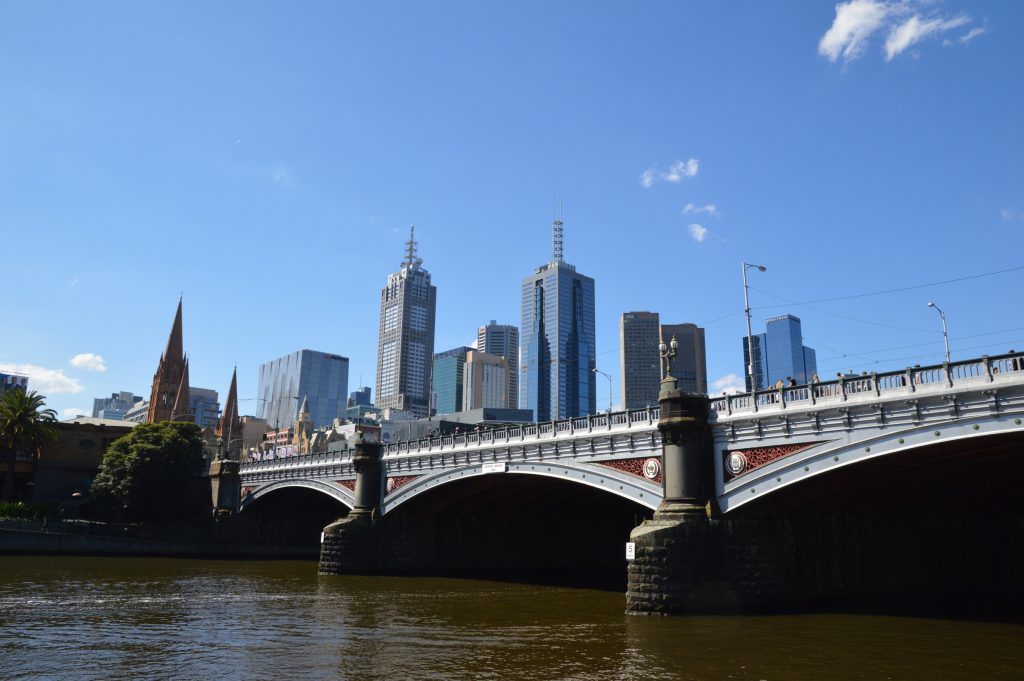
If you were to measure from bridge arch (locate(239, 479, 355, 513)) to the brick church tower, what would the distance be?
223ft

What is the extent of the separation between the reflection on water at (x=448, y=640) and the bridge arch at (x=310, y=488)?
59.5 feet

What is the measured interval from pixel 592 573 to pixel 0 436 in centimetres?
6297

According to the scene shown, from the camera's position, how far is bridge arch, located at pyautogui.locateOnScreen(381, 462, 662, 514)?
3362 cm

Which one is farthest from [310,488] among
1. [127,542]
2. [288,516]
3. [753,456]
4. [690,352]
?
[690,352]

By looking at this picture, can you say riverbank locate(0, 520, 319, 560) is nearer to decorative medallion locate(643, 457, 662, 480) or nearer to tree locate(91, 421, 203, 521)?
tree locate(91, 421, 203, 521)

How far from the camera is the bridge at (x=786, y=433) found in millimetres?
24469

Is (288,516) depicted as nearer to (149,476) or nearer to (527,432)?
(149,476)

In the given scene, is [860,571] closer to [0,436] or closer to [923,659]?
[923,659]

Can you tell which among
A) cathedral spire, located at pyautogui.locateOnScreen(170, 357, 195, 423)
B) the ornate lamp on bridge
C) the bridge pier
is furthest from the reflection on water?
cathedral spire, located at pyautogui.locateOnScreen(170, 357, 195, 423)

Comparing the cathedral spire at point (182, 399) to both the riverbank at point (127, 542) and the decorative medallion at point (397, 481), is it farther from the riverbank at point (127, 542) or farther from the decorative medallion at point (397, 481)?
the decorative medallion at point (397, 481)

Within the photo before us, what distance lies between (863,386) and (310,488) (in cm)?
4807

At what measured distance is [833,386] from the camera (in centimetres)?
2814

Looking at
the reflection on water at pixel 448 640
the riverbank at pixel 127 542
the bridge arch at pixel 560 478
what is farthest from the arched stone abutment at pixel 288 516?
the reflection on water at pixel 448 640

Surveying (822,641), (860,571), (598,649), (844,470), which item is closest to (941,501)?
(860,571)
